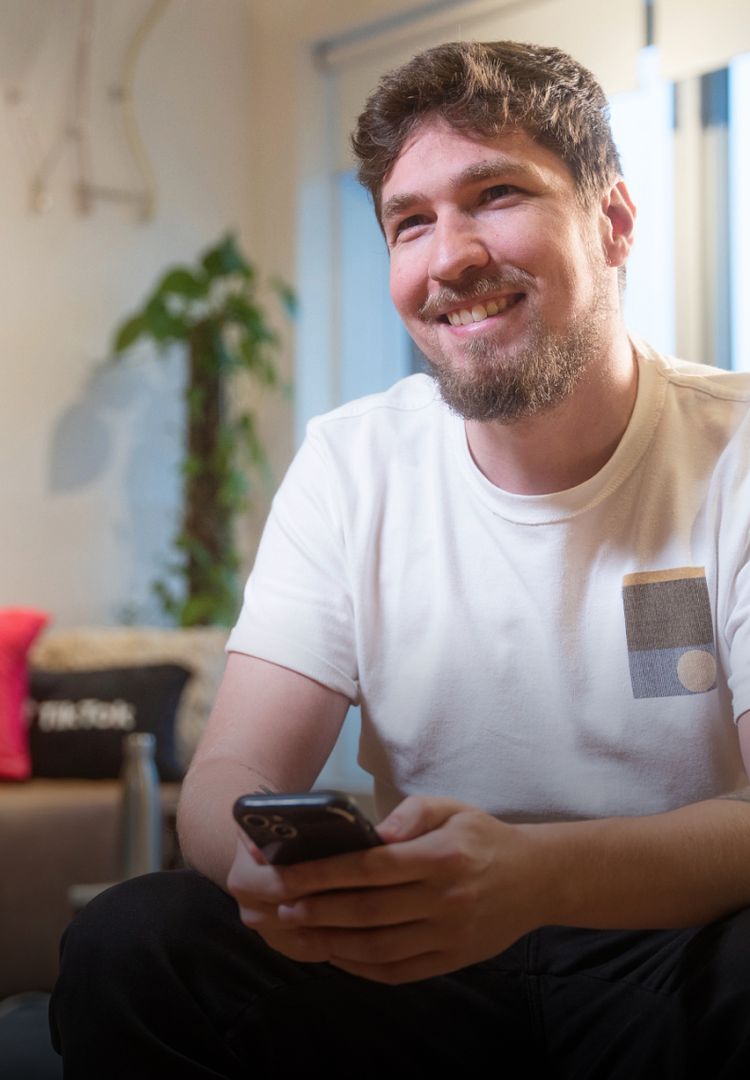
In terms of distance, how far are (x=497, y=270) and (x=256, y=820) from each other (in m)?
0.60

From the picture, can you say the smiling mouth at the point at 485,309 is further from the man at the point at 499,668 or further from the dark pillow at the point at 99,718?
the dark pillow at the point at 99,718

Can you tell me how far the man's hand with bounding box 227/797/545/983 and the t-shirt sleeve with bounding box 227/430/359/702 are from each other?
0.31 meters

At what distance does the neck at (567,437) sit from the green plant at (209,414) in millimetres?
2308

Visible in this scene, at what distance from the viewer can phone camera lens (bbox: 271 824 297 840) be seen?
78cm

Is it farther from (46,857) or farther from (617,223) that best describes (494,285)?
(46,857)

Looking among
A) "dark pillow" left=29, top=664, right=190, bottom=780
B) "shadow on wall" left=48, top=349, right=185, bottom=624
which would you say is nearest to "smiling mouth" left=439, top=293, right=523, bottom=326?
"dark pillow" left=29, top=664, right=190, bottom=780

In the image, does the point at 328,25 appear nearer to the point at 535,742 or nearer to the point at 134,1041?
the point at 535,742

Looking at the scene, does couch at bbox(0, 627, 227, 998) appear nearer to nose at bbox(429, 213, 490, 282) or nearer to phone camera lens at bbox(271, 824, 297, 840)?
nose at bbox(429, 213, 490, 282)

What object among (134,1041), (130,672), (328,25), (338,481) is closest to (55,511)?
(130,672)

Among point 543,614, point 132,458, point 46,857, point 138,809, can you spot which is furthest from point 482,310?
point 132,458

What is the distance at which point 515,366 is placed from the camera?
1.17 m

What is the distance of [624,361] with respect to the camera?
1.21 m

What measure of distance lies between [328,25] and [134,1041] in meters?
3.39

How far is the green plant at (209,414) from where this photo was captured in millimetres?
3447
